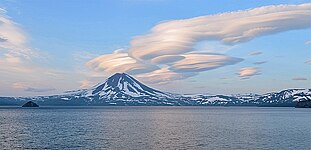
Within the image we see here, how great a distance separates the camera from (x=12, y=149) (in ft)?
133

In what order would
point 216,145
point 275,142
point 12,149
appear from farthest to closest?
point 275,142, point 216,145, point 12,149

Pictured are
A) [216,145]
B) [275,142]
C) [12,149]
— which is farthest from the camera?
[275,142]

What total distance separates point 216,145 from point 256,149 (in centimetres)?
492

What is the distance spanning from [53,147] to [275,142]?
88.1ft

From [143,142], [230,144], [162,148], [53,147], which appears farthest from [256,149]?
[53,147]

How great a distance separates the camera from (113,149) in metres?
40.7

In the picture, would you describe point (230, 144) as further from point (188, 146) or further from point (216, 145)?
point (188, 146)

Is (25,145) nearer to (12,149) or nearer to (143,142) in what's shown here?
(12,149)

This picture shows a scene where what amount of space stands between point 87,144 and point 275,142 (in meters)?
23.2

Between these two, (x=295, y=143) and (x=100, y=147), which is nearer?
(x=100, y=147)

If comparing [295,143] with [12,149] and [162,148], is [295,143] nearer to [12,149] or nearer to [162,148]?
[162,148]

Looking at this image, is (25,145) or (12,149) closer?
(12,149)

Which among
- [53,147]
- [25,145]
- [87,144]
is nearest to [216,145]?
[87,144]

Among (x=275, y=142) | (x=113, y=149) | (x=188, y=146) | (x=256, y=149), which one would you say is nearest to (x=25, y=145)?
(x=113, y=149)
